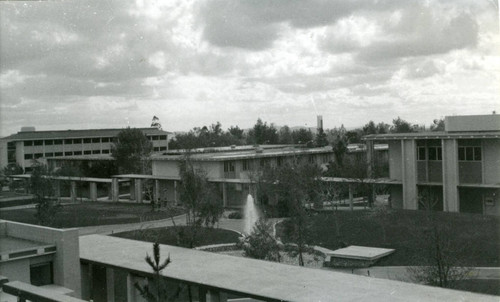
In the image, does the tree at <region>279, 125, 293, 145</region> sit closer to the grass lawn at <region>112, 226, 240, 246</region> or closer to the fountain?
the fountain

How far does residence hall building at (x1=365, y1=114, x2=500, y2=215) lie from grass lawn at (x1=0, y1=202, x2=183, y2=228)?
16622mm

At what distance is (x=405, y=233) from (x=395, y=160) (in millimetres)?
10924

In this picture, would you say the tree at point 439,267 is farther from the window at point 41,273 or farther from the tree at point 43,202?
the tree at point 43,202

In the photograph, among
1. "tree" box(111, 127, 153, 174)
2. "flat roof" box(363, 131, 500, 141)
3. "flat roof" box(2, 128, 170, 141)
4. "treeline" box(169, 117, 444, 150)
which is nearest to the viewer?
"flat roof" box(363, 131, 500, 141)

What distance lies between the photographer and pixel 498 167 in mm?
31875

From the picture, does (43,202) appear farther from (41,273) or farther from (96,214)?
(41,273)

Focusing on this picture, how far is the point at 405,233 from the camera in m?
27.4

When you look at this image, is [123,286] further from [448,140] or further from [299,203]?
[448,140]

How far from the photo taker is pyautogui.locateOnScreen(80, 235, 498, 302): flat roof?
1123cm

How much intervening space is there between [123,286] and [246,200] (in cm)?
2378

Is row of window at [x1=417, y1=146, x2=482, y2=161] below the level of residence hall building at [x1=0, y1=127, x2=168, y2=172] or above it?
below

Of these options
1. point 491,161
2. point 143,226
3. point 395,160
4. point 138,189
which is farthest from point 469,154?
point 138,189

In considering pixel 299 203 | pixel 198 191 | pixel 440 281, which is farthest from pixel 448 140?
pixel 440 281

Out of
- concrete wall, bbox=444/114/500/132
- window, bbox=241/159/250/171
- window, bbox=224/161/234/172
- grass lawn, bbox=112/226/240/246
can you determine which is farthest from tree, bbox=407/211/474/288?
window, bbox=241/159/250/171
